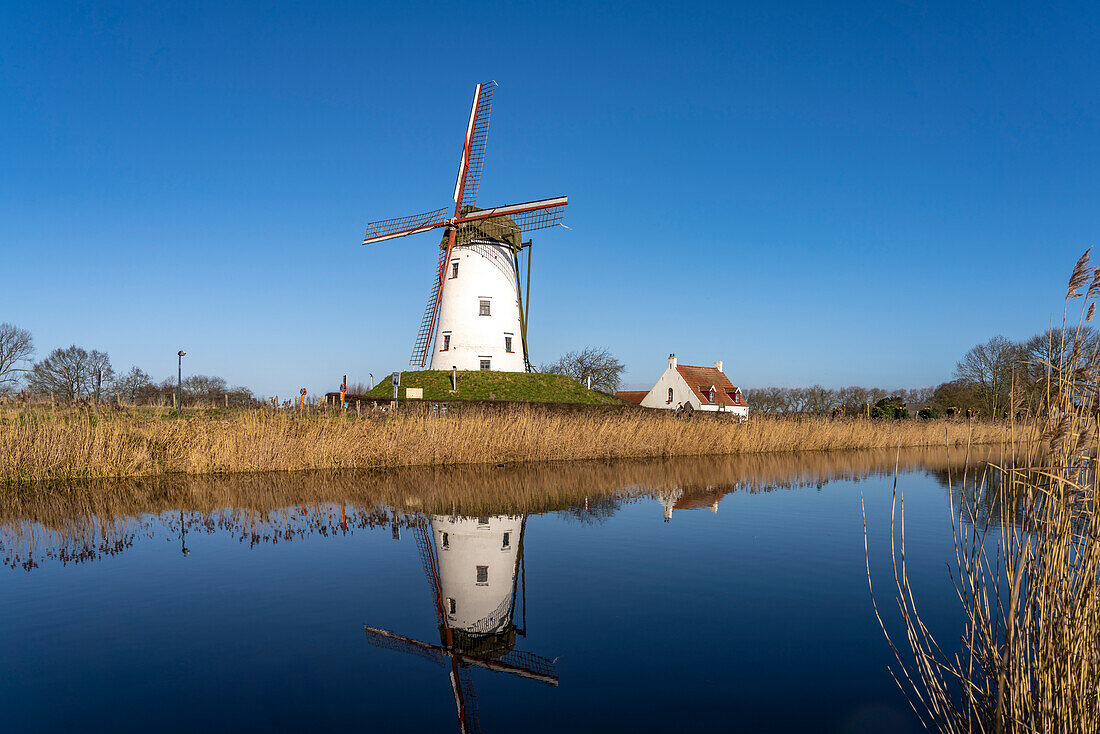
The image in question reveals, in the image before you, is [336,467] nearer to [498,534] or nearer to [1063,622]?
[498,534]

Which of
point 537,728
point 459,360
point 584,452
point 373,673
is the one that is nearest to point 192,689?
point 373,673

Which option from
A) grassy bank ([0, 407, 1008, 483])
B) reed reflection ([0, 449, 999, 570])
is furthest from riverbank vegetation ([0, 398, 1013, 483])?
reed reflection ([0, 449, 999, 570])

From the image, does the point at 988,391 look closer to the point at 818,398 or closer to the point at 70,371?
the point at 818,398

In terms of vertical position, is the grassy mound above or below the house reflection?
above

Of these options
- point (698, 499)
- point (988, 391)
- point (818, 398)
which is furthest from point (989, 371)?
point (698, 499)

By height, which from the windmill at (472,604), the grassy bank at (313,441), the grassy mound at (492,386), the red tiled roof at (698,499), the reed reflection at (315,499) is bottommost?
the windmill at (472,604)

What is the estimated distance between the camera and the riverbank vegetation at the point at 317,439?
1377cm

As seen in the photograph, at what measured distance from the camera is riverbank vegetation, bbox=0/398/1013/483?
13766 mm

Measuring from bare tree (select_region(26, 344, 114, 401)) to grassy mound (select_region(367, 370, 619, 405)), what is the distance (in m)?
31.2

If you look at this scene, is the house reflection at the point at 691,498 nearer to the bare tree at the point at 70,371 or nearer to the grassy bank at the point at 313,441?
the grassy bank at the point at 313,441

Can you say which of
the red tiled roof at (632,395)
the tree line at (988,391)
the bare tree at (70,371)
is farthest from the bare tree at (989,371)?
the bare tree at (70,371)

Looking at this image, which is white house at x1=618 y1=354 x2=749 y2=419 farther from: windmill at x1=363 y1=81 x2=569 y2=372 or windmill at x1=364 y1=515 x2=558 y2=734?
→ windmill at x1=364 y1=515 x2=558 y2=734

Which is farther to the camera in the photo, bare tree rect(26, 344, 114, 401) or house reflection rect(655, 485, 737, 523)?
bare tree rect(26, 344, 114, 401)

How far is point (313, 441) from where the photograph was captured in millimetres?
15672
